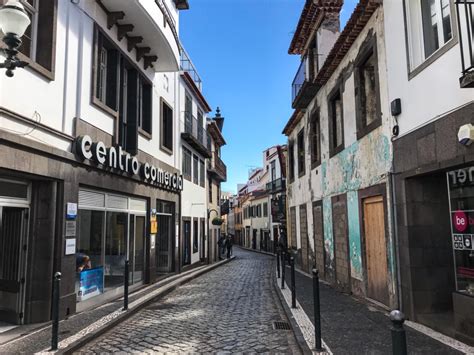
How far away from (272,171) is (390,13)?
32.5 metres

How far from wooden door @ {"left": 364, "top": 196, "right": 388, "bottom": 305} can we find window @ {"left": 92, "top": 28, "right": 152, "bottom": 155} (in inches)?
256

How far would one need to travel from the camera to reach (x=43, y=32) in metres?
7.41

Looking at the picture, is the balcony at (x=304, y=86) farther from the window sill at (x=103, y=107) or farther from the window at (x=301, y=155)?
the window sill at (x=103, y=107)

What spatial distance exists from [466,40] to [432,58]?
895mm

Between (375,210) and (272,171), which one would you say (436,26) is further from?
(272,171)

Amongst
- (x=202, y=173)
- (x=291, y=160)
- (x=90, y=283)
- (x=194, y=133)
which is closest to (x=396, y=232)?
(x=90, y=283)

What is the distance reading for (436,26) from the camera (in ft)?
21.3

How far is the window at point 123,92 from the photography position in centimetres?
971

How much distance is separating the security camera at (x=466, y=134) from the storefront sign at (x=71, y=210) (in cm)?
679

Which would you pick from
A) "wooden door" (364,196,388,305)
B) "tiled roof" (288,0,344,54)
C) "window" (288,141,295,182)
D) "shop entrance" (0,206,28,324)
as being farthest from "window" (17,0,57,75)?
"window" (288,141,295,182)

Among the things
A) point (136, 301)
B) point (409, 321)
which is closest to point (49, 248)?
point (136, 301)

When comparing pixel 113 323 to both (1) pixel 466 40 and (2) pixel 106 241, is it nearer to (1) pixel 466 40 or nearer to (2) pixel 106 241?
(2) pixel 106 241

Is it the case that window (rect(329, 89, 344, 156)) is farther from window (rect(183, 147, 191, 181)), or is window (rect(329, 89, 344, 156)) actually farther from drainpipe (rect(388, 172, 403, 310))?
window (rect(183, 147, 191, 181))

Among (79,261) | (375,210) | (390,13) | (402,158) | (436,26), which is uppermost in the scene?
(390,13)
